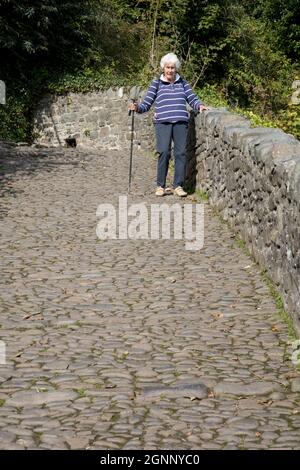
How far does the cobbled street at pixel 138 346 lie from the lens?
3.90 metres

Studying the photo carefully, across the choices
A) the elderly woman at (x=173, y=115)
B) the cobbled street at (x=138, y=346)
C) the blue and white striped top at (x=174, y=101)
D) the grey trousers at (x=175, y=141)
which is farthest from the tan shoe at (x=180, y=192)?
the cobbled street at (x=138, y=346)

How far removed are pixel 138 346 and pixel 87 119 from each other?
17481mm

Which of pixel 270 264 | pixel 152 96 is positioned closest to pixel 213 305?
pixel 270 264

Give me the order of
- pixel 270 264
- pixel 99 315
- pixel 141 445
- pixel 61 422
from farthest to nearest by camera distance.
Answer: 1. pixel 270 264
2. pixel 99 315
3. pixel 61 422
4. pixel 141 445

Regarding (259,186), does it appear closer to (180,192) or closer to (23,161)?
(180,192)

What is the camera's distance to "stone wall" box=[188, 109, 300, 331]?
5.62 m

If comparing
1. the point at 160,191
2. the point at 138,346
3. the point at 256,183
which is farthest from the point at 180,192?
the point at 138,346

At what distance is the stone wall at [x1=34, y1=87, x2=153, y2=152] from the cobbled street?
12581mm

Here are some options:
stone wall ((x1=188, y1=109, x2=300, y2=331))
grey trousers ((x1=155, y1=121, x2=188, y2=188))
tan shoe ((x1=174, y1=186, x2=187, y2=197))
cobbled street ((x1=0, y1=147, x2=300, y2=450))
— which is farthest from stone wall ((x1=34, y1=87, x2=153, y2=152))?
cobbled street ((x1=0, y1=147, x2=300, y2=450))

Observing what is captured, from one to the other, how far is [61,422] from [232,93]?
942 inches

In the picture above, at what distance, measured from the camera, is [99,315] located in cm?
582

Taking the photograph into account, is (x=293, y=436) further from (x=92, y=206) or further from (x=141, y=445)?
(x=92, y=206)

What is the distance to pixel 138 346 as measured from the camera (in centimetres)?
514

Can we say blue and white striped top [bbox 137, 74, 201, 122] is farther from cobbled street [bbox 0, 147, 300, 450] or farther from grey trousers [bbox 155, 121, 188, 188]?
cobbled street [bbox 0, 147, 300, 450]
